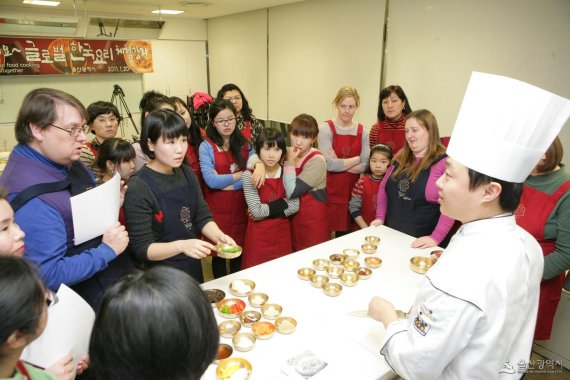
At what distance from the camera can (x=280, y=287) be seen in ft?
5.80

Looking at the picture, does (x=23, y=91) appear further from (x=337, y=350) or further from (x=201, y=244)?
(x=337, y=350)

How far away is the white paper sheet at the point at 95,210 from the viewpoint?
4.49 ft

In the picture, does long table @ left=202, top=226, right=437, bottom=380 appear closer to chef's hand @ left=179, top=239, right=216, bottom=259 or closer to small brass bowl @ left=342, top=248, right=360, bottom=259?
small brass bowl @ left=342, top=248, right=360, bottom=259

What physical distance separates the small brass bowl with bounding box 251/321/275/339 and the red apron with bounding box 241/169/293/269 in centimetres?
112

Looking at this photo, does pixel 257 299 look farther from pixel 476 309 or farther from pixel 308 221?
pixel 308 221

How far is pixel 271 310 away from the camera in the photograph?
61.6 inches

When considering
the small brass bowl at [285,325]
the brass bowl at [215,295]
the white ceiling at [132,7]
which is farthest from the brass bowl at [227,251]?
the white ceiling at [132,7]

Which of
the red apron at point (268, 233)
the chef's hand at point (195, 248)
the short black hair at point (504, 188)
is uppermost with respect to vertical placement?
the short black hair at point (504, 188)

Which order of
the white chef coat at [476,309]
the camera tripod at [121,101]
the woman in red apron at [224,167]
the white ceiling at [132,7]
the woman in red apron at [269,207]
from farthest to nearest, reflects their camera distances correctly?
the camera tripod at [121,101], the white ceiling at [132,7], the woman in red apron at [224,167], the woman in red apron at [269,207], the white chef coat at [476,309]

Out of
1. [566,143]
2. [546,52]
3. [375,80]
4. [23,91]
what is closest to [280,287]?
[566,143]

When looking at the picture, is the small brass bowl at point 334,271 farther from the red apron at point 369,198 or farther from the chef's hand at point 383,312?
the red apron at point 369,198

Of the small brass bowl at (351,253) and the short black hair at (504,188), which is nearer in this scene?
the short black hair at (504,188)

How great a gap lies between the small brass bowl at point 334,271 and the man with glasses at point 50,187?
3.32ft

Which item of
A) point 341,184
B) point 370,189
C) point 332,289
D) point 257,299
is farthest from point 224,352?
point 341,184
